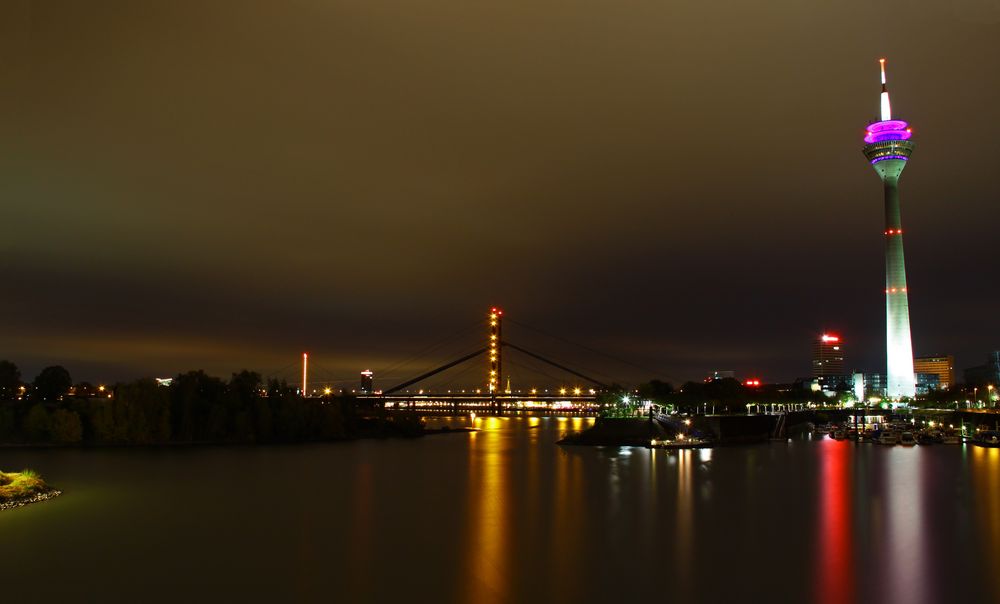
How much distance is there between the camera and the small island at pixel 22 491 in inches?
507

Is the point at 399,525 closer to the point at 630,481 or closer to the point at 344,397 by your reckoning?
the point at 630,481

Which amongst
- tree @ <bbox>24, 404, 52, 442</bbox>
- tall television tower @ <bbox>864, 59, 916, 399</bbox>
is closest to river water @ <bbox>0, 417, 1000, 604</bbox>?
tree @ <bbox>24, 404, 52, 442</bbox>

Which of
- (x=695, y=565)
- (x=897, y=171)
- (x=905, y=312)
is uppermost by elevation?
(x=897, y=171)

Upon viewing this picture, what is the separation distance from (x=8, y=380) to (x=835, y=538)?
46.6 meters

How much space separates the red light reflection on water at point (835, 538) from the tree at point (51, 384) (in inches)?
1549

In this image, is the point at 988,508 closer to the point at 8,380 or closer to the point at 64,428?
the point at 64,428

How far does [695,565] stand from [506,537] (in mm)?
2949

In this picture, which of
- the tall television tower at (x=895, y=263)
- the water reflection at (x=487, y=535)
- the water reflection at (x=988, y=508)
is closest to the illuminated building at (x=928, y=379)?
the tall television tower at (x=895, y=263)

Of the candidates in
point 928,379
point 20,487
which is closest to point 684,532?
point 20,487

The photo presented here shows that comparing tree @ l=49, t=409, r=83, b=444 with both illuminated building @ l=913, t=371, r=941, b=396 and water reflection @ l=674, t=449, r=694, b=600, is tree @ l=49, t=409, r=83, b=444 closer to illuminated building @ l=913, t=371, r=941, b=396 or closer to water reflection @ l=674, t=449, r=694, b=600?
water reflection @ l=674, t=449, r=694, b=600

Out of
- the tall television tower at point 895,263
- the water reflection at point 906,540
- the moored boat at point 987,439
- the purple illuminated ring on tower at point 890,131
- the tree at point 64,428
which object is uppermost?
the purple illuminated ring on tower at point 890,131

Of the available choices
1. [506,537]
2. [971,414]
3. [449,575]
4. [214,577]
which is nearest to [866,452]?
[971,414]

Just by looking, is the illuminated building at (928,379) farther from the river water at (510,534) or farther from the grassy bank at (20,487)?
the grassy bank at (20,487)

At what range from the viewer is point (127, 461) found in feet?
74.6
